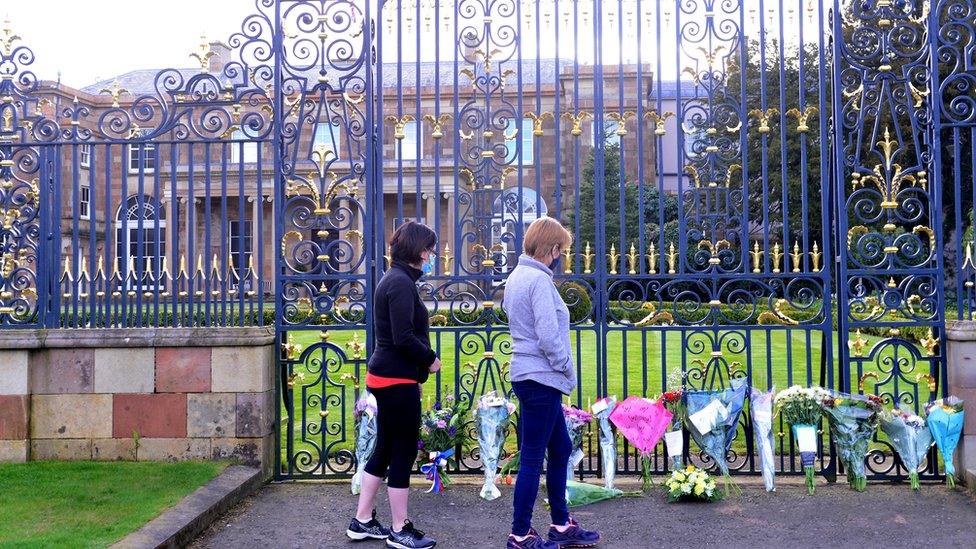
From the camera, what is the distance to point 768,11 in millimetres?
6551

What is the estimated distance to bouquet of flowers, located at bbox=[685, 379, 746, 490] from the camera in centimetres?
591

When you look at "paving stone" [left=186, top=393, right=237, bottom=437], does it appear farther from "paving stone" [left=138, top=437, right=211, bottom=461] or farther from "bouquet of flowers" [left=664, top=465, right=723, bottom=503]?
"bouquet of flowers" [left=664, top=465, right=723, bottom=503]

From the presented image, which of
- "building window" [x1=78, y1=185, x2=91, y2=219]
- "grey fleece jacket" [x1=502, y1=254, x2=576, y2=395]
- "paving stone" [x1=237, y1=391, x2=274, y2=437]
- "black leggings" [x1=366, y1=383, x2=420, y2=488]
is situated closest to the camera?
"grey fleece jacket" [x1=502, y1=254, x2=576, y2=395]

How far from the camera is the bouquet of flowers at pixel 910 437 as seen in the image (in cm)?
597

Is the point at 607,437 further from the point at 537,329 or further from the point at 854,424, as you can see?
the point at 537,329

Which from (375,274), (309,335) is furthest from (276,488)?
(309,335)

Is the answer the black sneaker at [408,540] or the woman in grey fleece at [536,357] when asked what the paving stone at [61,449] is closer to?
the black sneaker at [408,540]

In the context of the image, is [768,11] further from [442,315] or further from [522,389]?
[522,389]

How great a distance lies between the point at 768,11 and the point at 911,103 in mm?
1214

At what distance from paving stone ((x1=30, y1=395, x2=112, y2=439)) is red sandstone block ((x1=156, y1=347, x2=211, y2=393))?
1.40ft

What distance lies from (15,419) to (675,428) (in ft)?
15.3

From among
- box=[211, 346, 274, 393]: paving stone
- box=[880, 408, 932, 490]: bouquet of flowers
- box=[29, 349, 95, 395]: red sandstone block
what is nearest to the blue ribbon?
box=[211, 346, 274, 393]: paving stone

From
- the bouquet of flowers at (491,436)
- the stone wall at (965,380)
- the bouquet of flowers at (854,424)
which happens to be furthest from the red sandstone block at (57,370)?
the stone wall at (965,380)

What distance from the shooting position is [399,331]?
4.61 metres
